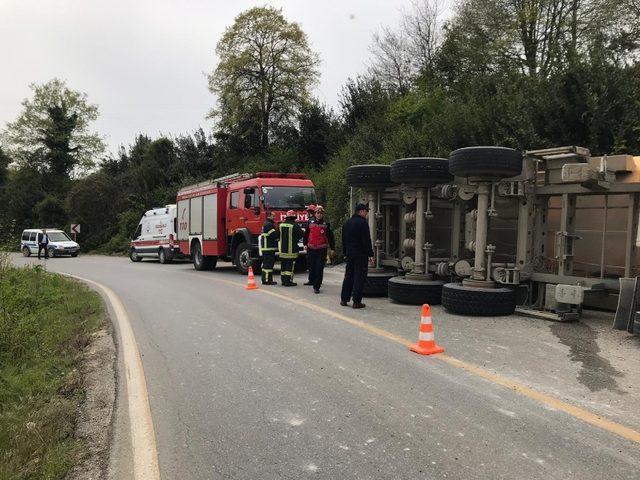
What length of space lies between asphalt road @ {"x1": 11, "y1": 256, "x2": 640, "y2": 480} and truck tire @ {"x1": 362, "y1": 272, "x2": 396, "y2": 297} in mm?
3200

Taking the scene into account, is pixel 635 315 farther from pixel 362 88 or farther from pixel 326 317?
pixel 362 88

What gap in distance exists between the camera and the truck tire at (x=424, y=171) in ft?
29.1

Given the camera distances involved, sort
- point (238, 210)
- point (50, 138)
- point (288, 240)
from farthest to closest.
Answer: point (50, 138) → point (238, 210) → point (288, 240)

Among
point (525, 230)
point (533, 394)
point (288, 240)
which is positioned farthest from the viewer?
point (288, 240)

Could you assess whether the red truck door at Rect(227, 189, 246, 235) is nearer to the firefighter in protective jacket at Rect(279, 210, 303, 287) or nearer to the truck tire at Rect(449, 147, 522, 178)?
the firefighter in protective jacket at Rect(279, 210, 303, 287)

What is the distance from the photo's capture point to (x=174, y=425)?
404cm

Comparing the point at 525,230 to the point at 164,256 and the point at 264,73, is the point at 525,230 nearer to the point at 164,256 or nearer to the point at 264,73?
the point at 164,256

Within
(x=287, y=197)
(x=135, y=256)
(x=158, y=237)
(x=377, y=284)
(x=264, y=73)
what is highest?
(x=264, y=73)

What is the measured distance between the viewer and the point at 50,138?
51469mm

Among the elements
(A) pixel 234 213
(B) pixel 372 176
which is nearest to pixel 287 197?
(A) pixel 234 213

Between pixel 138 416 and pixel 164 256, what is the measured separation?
20.5 metres

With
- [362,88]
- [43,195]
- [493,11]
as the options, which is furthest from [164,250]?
[43,195]

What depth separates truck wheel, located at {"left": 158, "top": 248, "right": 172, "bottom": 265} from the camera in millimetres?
23812

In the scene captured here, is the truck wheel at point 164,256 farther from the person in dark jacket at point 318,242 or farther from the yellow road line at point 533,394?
the yellow road line at point 533,394
